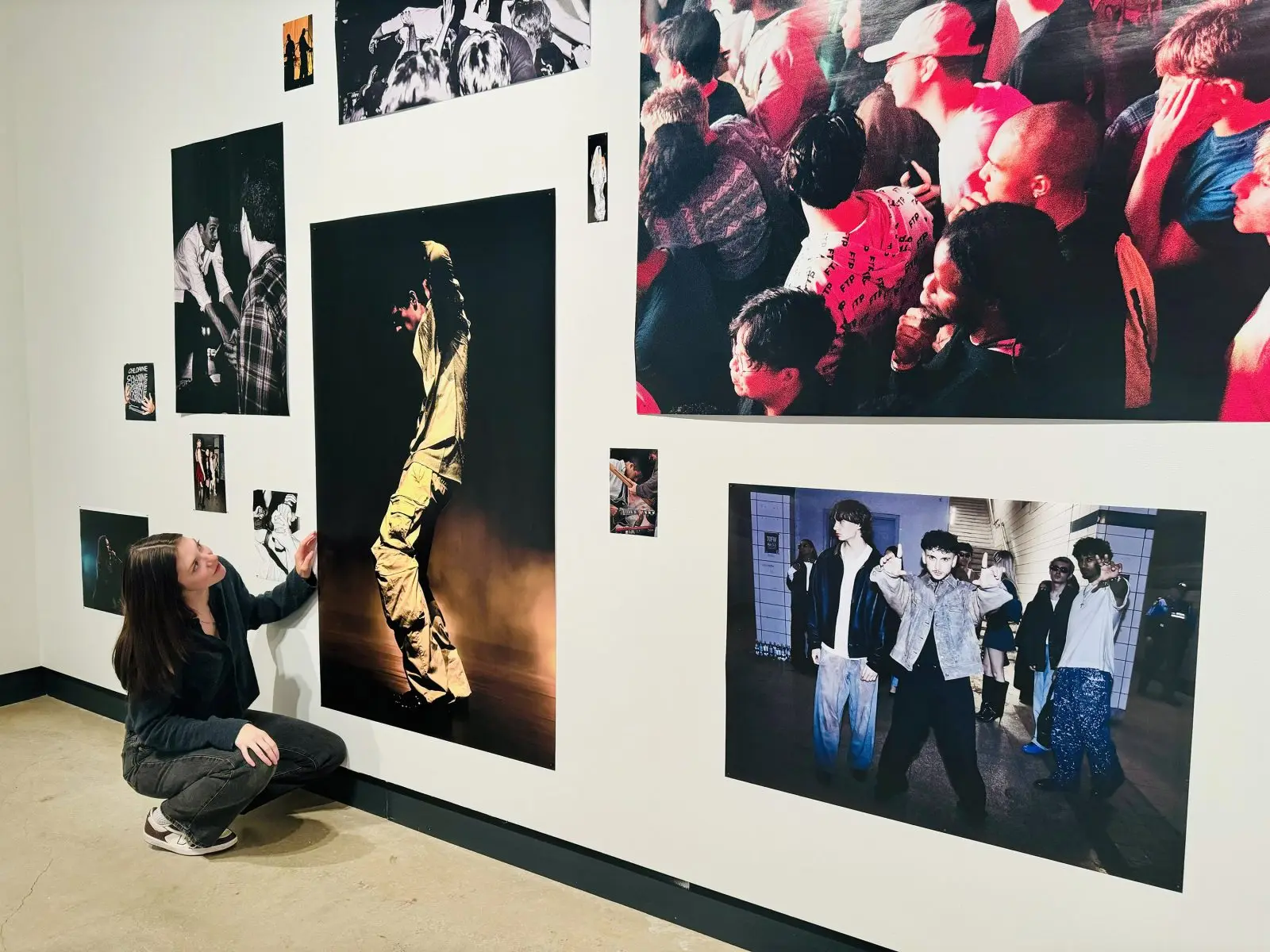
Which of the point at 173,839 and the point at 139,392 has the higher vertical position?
the point at 139,392

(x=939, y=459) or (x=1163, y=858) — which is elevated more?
(x=939, y=459)

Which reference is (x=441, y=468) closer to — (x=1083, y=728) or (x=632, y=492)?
(x=632, y=492)

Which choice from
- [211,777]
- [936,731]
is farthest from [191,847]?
[936,731]

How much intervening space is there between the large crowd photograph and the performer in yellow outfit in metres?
0.60

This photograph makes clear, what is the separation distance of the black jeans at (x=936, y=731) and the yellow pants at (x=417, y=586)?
117cm

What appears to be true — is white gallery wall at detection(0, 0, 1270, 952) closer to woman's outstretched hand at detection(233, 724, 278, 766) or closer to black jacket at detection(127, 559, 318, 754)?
black jacket at detection(127, 559, 318, 754)

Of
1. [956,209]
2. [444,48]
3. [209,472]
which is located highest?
[444,48]

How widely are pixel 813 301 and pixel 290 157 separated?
69.6 inches

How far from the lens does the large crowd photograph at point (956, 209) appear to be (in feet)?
4.85

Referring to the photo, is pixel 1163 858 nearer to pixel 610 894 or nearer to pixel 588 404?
pixel 610 894

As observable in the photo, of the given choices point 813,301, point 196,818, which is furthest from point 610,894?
point 813,301

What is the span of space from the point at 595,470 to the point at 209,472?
1.60m

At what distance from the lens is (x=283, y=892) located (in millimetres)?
2271

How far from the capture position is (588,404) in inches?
85.3
